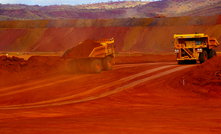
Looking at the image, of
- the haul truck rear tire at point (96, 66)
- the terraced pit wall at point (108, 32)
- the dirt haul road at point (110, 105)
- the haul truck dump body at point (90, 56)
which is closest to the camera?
the dirt haul road at point (110, 105)

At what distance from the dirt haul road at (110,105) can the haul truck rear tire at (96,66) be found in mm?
772

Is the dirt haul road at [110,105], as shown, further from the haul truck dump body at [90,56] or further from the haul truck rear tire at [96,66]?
the haul truck dump body at [90,56]

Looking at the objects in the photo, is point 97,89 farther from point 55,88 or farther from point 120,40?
point 120,40

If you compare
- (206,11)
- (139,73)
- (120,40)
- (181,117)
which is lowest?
(181,117)

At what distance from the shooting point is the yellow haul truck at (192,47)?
25688 mm

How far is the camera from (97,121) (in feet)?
31.7

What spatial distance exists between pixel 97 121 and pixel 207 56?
1959 cm

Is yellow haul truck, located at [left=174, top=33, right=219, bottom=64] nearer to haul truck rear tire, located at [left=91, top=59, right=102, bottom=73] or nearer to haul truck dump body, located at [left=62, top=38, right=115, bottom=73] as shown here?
haul truck dump body, located at [left=62, top=38, right=115, bottom=73]

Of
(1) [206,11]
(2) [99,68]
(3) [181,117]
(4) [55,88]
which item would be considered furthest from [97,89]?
(1) [206,11]

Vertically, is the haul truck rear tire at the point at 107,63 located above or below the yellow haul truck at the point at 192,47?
below

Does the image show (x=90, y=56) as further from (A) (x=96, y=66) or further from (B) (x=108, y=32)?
(B) (x=108, y=32)

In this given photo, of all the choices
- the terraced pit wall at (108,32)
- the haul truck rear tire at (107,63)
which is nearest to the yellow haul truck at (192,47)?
the haul truck rear tire at (107,63)

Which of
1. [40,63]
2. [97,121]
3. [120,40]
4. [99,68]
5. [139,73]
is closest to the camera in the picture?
[97,121]

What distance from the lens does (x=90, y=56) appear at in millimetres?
22219
